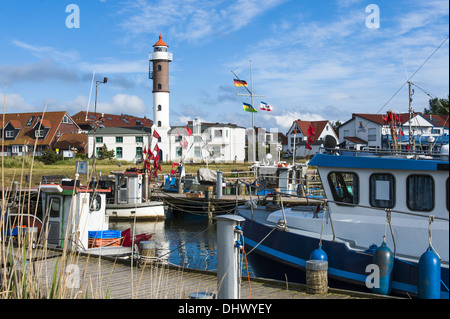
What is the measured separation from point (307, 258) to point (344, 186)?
172 cm

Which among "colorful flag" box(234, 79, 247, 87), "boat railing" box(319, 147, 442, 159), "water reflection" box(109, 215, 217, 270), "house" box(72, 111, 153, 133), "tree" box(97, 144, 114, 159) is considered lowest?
"water reflection" box(109, 215, 217, 270)

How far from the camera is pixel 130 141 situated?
6431 centimetres

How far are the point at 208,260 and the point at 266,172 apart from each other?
9.07 m

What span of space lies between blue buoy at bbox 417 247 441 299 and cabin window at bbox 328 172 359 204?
248 centimetres

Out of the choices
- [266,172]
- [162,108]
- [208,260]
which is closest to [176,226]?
[266,172]

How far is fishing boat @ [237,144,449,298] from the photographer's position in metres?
8.80

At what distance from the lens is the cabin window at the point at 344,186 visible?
34.0 feet

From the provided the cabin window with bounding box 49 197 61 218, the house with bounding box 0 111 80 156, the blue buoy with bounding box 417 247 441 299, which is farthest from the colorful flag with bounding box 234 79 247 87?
the house with bounding box 0 111 80 156

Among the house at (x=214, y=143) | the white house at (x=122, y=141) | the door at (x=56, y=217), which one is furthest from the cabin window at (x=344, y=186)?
the white house at (x=122, y=141)

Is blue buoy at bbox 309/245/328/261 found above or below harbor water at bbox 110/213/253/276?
above

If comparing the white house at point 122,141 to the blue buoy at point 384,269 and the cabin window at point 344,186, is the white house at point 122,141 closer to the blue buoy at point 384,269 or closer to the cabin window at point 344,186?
the cabin window at point 344,186

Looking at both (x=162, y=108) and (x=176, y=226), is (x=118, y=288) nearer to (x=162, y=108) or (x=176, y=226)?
(x=176, y=226)

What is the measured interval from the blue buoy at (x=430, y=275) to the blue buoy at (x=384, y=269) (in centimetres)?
75

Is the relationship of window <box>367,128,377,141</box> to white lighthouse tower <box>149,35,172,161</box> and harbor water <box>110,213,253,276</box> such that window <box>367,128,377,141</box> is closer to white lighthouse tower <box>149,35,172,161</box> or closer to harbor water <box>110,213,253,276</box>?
white lighthouse tower <box>149,35,172,161</box>
